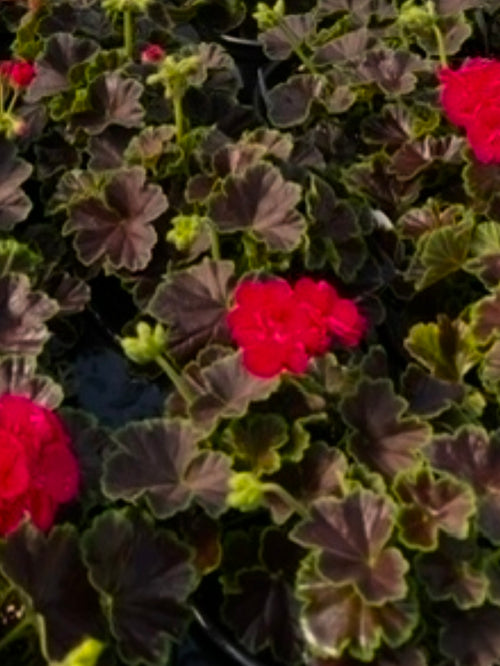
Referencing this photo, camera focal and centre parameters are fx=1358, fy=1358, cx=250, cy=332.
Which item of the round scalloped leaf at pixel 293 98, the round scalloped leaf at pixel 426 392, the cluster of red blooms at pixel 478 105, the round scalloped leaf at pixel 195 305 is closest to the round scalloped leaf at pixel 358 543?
the round scalloped leaf at pixel 426 392

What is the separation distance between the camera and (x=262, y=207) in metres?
1.60

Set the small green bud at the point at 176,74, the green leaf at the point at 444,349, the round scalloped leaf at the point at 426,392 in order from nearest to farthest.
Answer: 1. the round scalloped leaf at the point at 426,392
2. the green leaf at the point at 444,349
3. the small green bud at the point at 176,74

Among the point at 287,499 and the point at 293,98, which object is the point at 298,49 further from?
the point at 287,499

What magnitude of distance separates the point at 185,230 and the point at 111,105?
31cm

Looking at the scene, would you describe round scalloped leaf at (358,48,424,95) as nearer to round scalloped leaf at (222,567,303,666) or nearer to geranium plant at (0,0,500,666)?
geranium plant at (0,0,500,666)

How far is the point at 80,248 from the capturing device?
1.67 m

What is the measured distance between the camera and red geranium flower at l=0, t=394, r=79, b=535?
1.15m

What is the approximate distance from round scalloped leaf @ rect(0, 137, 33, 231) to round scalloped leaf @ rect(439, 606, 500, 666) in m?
0.73

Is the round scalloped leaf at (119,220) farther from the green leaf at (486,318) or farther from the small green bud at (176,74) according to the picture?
the green leaf at (486,318)

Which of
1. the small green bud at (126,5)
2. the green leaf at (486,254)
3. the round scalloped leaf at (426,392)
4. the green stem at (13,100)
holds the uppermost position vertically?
the small green bud at (126,5)

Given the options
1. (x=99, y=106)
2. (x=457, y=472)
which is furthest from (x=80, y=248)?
(x=457, y=472)

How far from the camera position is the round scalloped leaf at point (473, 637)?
4.02 ft

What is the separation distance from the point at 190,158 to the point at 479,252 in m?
0.39

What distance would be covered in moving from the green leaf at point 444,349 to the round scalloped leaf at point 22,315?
410 mm
